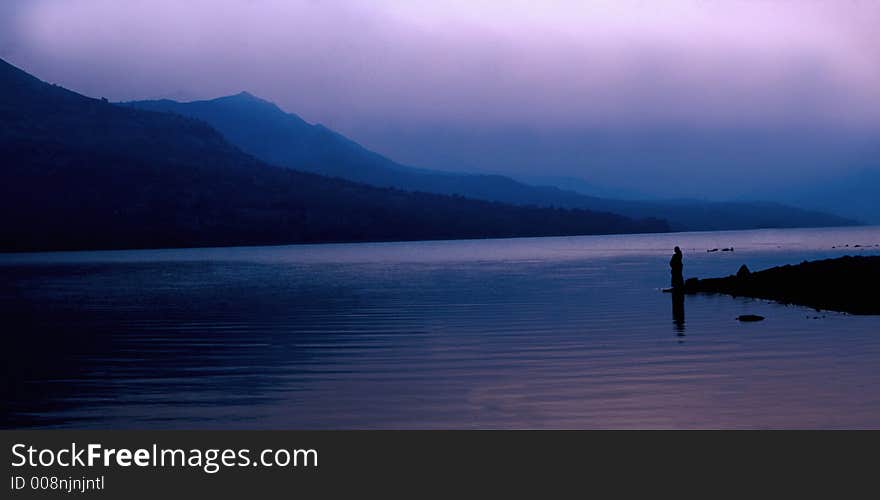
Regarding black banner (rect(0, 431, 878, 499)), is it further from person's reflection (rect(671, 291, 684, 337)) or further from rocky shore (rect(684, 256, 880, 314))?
rocky shore (rect(684, 256, 880, 314))

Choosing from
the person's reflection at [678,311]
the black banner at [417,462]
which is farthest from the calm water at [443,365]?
the black banner at [417,462]

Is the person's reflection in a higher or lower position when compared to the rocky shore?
lower

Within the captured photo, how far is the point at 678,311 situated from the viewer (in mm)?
46031

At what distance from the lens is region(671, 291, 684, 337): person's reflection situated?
38206 mm

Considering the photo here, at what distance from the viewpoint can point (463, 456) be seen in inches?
685

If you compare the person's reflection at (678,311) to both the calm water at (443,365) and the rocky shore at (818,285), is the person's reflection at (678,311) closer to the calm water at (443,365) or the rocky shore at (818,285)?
the calm water at (443,365)

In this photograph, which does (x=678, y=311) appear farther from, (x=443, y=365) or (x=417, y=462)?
(x=417, y=462)

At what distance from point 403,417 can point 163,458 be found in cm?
507

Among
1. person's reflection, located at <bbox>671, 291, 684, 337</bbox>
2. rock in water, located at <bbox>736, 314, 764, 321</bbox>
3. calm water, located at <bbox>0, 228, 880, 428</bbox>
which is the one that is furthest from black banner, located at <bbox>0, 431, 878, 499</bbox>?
rock in water, located at <bbox>736, 314, 764, 321</bbox>

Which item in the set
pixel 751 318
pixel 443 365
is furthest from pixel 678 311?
pixel 443 365

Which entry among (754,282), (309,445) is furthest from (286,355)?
(754,282)

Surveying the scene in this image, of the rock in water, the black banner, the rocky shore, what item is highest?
the rocky shore

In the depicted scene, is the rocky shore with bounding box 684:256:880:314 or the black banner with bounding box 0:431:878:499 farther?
the rocky shore with bounding box 684:256:880:314

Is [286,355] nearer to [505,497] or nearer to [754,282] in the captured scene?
[505,497]
